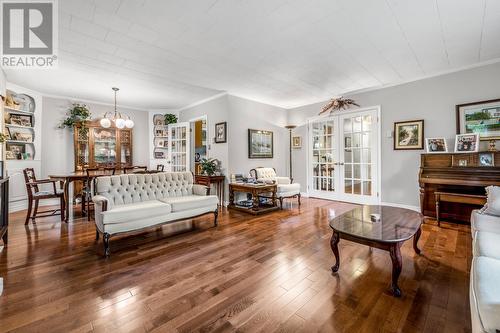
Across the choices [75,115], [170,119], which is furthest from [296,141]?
[75,115]

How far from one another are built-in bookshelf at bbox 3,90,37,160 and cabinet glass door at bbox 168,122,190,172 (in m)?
2.93

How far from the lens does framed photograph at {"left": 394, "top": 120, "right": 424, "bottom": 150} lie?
13.8 ft

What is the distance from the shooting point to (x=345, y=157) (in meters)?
5.36

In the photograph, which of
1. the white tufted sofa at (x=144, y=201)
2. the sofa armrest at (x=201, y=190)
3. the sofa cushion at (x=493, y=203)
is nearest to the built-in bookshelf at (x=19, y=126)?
the white tufted sofa at (x=144, y=201)

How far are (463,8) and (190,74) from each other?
3.67 m

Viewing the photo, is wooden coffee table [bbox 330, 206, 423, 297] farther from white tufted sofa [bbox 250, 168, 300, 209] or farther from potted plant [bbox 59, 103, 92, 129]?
potted plant [bbox 59, 103, 92, 129]

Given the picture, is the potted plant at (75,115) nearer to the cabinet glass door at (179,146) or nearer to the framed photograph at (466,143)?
the cabinet glass door at (179,146)

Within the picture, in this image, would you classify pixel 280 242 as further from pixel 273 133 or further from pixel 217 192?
pixel 273 133

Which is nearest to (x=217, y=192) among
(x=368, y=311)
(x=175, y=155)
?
(x=175, y=155)

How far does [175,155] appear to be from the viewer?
642 centimetres

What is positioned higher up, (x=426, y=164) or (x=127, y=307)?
(x=426, y=164)

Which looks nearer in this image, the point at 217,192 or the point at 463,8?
the point at 463,8

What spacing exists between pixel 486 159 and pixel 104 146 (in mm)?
7803

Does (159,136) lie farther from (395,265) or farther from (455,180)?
(455,180)
